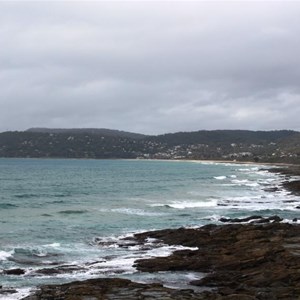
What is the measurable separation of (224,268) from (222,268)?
0.41ft

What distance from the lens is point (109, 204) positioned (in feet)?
198

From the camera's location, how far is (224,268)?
25.0 m

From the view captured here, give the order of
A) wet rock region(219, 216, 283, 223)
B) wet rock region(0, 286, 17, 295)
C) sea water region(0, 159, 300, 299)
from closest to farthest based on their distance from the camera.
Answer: wet rock region(0, 286, 17, 295) < sea water region(0, 159, 300, 299) < wet rock region(219, 216, 283, 223)

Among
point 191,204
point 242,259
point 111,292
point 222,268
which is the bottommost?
point 191,204

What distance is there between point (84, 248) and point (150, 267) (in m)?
7.65

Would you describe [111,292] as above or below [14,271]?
above

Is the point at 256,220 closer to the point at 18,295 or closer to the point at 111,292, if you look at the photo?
the point at 111,292

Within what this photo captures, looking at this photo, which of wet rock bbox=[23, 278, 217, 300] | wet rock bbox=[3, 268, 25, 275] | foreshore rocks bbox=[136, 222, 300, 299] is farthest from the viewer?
wet rock bbox=[3, 268, 25, 275]

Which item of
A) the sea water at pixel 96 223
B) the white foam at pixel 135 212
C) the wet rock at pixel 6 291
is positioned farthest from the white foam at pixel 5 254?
the white foam at pixel 135 212

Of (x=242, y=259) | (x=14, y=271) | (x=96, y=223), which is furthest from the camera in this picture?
(x=96, y=223)

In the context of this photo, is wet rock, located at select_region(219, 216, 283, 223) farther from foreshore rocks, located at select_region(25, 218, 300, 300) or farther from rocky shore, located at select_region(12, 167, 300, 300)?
foreshore rocks, located at select_region(25, 218, 300, 300)

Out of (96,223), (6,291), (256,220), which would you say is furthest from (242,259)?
(96,223)

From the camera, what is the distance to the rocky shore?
65.2ft

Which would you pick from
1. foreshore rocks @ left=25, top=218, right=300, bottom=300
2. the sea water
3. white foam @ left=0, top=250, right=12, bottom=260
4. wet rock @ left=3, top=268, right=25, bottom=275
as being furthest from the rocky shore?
white foam @ left=0, top=250, right=12, bottom=260
